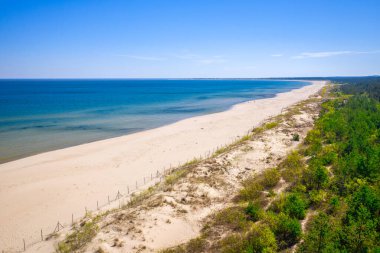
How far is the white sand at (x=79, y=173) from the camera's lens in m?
16.1

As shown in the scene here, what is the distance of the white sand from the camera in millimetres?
16078

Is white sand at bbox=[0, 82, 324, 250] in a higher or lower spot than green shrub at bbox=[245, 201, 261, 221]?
lower

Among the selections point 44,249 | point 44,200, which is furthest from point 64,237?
point 44,200

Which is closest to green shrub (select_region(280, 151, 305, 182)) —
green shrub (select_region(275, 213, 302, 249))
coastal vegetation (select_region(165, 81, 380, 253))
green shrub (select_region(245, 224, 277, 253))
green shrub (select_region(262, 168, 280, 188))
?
coastal vegetation (select_region(165, 81, 380, 253))

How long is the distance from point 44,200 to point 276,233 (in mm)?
16007

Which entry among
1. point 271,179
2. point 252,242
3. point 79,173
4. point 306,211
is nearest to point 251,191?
point 271,179

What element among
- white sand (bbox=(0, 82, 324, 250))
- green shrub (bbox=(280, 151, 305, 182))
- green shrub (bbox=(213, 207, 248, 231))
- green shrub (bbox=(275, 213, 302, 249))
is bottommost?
white sand (bbox=(0, 82, 324, 250))

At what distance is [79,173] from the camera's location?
2323 centimetres

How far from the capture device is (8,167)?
2536 centimetres

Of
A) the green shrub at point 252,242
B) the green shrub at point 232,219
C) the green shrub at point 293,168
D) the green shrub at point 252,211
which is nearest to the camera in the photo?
the green shrub at point 252,242

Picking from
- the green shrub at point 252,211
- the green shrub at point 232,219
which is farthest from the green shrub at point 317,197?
the green shrub at point 232,219

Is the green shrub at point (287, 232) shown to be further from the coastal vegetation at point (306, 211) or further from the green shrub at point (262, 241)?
the green shrub at point (262, 241)

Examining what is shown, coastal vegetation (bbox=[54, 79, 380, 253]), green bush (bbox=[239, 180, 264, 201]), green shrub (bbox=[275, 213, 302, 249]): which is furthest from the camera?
green bush (bbox=[239, 180, 264, 201])

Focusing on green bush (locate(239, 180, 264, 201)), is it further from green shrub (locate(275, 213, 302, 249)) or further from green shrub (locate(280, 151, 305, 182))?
green shrub (locate(275, 213, 302, 249))
